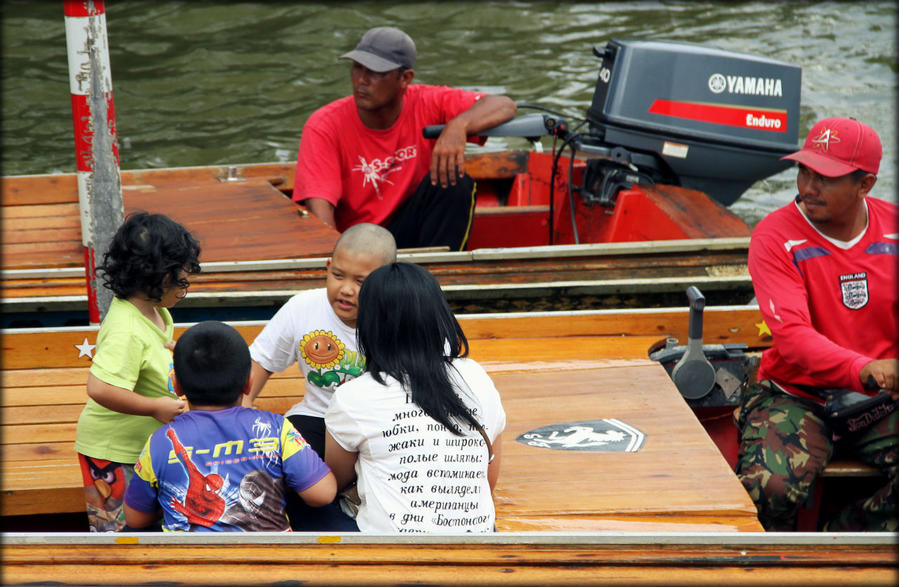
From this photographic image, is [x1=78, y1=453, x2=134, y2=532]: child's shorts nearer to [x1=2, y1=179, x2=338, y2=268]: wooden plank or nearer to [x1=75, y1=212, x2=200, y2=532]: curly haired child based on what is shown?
[x1=75, y1=212, x2=200, y2=532]: curly haired child

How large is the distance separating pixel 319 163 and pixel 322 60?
6.12 m

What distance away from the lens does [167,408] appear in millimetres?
2387

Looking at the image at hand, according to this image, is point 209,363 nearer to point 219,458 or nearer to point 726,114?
point 219,458

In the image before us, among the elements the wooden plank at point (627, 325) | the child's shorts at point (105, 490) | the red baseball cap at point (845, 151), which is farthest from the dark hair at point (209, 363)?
the red baseball cap at point (845, 151)

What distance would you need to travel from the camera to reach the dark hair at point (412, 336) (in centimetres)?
210

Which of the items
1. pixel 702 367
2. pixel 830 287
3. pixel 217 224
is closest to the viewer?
pixel 830 287

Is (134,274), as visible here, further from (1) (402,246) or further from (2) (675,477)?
(1) (402,246)

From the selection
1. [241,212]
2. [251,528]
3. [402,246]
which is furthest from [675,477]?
[241,212]

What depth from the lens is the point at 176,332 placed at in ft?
10.8

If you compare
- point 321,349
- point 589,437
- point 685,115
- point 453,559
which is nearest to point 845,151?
point 589,437

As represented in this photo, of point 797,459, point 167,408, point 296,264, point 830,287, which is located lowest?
point 797,459

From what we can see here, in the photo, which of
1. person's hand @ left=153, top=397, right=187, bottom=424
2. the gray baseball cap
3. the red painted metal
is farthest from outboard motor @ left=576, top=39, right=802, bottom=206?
person's hand @ left=153, top=397, right=187, bottom=424

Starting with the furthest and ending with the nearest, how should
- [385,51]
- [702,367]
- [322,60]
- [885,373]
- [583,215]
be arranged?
[322,60]
[583,215]
[385,51]
[702,367]
[885,373]

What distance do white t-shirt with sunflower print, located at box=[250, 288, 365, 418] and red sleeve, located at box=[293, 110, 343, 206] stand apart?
4.73 ft
